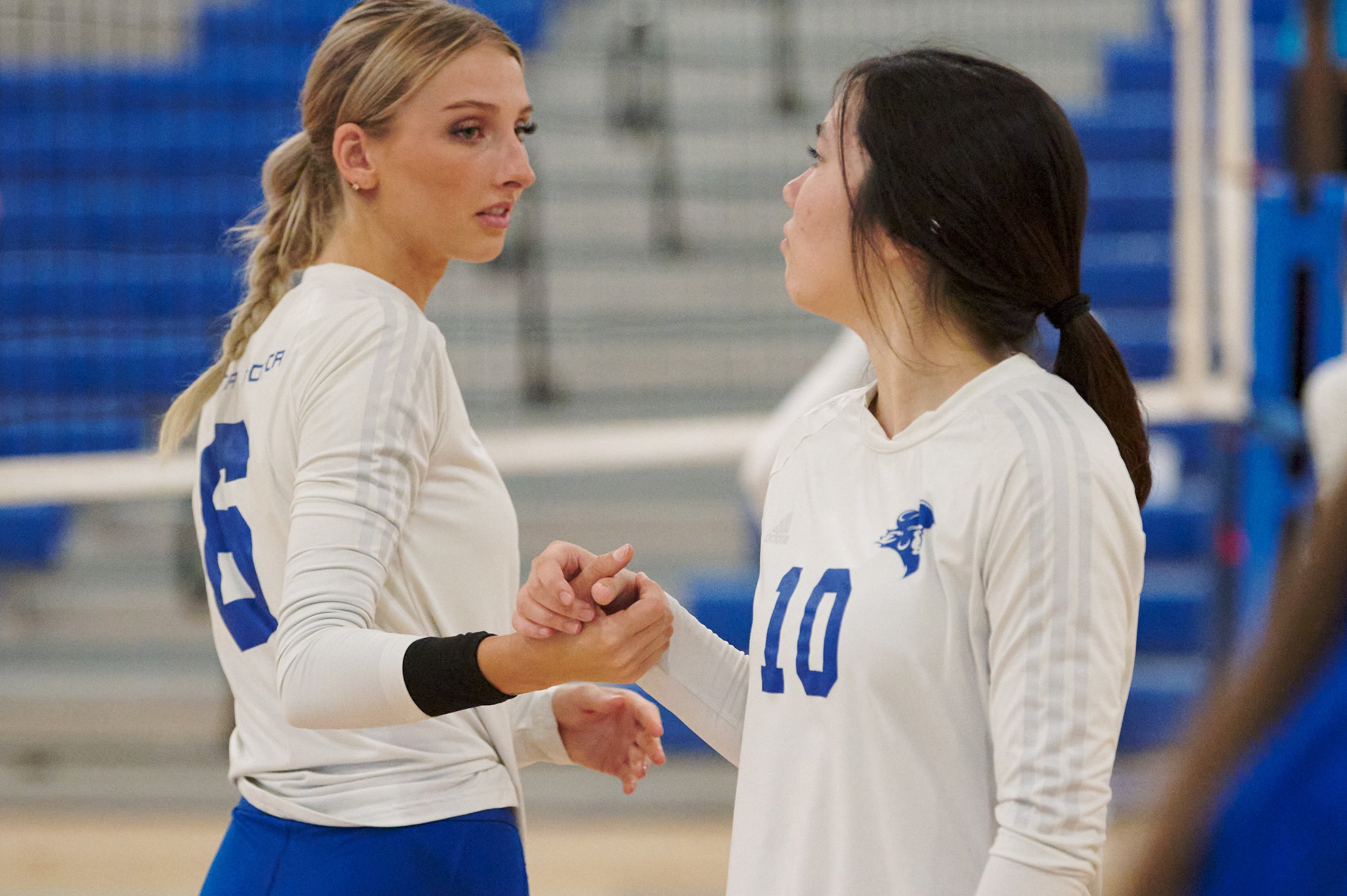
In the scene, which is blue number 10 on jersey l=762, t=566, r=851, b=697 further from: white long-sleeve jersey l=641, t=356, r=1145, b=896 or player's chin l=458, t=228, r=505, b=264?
player's chin l=458, t=228, r=505, b=264

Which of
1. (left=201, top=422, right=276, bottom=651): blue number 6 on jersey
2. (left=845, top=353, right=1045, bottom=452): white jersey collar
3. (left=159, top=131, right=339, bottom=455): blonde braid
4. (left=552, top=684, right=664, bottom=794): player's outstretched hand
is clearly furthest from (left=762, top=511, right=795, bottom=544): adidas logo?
(left=159, top=131, right=339, bottom=455): blonde braid

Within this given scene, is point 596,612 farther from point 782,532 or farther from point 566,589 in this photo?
point 782,532

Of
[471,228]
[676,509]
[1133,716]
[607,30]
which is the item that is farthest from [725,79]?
[471,228]

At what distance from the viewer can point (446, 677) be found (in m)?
1.29

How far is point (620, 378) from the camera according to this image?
6152mm

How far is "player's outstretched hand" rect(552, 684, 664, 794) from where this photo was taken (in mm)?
1681

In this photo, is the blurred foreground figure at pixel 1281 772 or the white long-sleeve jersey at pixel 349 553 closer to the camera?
the blurred foreground figure at pixel 1281 772

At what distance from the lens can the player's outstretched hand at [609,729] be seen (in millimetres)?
1681

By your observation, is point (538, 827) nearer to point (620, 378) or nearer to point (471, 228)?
point (620, 378)

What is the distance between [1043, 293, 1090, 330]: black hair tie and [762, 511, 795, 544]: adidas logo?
295 mm

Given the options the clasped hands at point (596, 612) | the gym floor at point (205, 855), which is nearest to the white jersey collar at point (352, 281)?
the clasped hands at point (596, 612)

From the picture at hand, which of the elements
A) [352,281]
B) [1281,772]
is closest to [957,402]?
[352,281]

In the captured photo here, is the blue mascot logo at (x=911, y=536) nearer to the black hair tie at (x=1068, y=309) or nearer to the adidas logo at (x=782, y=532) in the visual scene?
the adidas logo at (x=782, y=532)

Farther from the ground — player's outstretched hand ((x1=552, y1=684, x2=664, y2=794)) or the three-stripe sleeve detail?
the three-stripe sleeve detail
